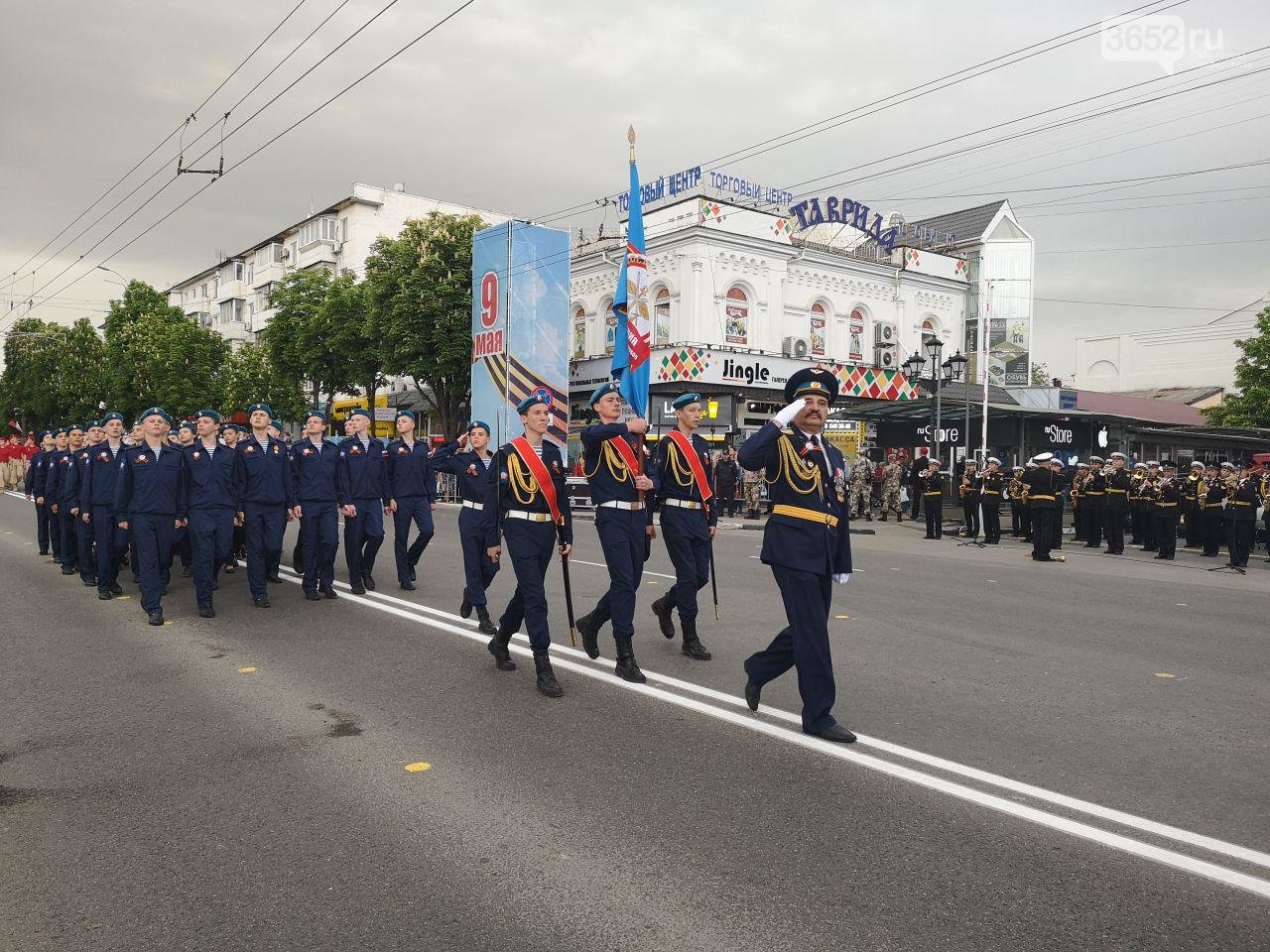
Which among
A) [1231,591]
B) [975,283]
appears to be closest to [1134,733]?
[1231,591]

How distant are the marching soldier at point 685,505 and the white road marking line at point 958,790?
3.32ft

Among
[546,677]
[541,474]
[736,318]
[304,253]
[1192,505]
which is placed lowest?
[546,677]

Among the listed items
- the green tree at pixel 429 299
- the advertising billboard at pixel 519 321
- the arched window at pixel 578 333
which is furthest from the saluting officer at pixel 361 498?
the arched window at pixel 578 333

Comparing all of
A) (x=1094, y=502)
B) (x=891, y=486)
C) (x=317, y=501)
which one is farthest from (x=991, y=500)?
(x=317, y=501)

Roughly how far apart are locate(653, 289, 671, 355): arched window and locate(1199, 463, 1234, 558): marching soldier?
A: 1970 centimetres

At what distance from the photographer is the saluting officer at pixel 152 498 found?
9.02 m

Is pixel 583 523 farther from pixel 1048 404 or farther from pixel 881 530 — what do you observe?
pixel 1048 404

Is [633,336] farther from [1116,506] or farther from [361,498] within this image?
[1116,506]

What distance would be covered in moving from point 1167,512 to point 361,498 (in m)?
14.5

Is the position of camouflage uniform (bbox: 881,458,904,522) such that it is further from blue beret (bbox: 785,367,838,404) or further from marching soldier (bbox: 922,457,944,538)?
blue beret (bbox: 785,367,838,404)

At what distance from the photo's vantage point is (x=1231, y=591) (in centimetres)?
1229

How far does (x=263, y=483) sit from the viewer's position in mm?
10250

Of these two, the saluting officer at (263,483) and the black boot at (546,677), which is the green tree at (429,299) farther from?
the black boot at (546,677)

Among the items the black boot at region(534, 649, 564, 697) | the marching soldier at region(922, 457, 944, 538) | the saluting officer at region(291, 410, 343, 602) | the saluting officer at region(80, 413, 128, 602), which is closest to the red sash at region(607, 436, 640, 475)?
the black boot at region(534, 649, 564, 697)
